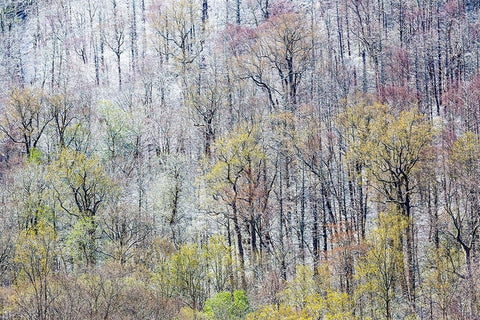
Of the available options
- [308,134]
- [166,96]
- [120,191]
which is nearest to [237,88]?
[166,96]

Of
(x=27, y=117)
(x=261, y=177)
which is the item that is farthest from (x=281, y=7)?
(x=27, y=117)

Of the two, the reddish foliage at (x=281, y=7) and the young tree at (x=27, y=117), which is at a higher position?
the reddish foliage at (x=281, y=7)

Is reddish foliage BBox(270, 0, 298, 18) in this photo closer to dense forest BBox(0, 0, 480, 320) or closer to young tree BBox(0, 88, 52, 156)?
dense forest BBox(0, 0, 480, 320)

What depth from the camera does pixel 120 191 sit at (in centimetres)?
5084

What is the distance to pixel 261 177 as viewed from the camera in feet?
179

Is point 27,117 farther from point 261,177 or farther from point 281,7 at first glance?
point 281,7

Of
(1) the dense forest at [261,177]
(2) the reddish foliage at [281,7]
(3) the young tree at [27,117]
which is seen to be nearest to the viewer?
(1) the dense forest at [261,177]

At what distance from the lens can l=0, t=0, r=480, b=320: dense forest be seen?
38562 millimetres

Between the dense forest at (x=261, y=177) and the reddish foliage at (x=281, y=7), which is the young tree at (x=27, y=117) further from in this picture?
the reddish foliage at (x=281, y=7)

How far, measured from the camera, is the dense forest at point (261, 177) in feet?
127

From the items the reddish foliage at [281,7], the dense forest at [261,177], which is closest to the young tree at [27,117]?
the dense forest at [261,177]

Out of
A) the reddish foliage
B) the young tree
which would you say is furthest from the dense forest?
the reddish foliage

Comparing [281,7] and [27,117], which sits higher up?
[281,7]

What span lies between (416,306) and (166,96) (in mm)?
45680
